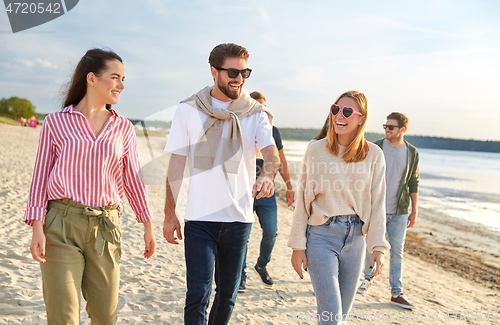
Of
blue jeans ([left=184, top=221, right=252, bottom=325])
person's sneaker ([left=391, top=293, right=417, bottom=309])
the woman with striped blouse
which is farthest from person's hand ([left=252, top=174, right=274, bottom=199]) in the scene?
person's sneaker ([left=391, top=293, right=417, bottom=309])

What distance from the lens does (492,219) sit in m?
14.5

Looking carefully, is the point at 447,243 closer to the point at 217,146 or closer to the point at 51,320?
the point at 217,146

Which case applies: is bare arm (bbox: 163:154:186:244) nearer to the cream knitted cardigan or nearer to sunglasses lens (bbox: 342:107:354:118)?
the cream knitted cardigan

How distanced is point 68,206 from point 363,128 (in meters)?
2.11

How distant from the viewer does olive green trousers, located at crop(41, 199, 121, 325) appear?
2240 mm

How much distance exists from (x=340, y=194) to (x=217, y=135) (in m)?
1.00

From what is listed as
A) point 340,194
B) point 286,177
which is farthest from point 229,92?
point 286,177

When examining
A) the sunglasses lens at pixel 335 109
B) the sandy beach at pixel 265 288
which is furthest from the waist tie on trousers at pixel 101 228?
the sunglasses lens at pixel 335 109

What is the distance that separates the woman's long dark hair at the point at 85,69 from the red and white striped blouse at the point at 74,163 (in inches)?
5.8

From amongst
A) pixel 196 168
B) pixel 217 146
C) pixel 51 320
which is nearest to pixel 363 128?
pixel 217 146

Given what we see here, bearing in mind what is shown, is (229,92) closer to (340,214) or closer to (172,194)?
(172,194)

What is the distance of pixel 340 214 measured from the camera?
271cm

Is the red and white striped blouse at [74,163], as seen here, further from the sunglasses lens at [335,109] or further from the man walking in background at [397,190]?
the man walking in background at [397,190]

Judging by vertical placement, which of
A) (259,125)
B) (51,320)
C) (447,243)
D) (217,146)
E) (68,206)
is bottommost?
(447,243)
